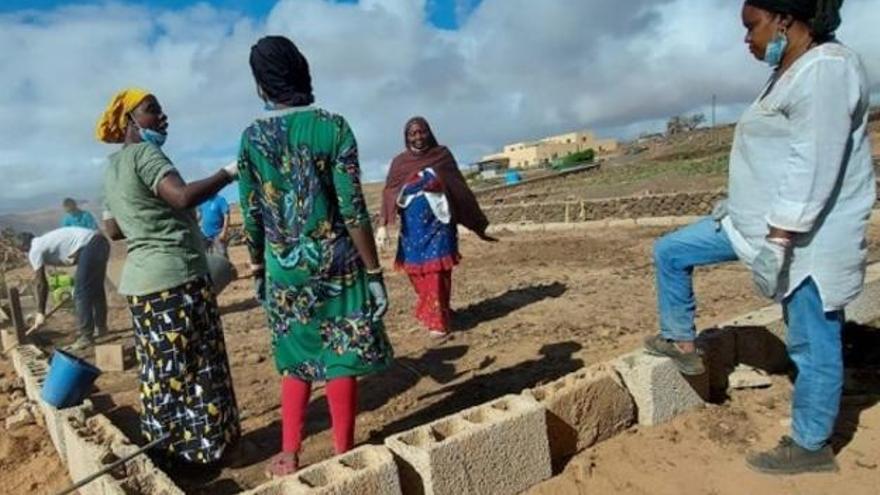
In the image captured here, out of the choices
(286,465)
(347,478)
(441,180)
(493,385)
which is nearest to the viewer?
(347,478)

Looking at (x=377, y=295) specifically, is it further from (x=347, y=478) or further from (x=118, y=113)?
(x=118, y=113)

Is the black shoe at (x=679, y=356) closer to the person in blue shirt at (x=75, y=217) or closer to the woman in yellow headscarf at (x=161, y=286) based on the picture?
the woman in yellow headscarf at (x=161, y=286)

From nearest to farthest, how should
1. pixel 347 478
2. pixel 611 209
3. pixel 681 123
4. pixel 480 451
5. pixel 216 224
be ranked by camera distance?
pixel 347 478
pixel 480 451
pixel 216 224
pixel 611 209
pixel 681 123

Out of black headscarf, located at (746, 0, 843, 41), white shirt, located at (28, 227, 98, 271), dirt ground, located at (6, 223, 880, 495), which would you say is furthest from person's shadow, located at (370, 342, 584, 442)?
white shirt, located at (28, 227, 98, 271)

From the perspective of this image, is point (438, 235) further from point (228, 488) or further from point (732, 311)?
point (228, 488)

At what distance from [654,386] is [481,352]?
1.92 meters

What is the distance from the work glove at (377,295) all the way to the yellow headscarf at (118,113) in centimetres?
140

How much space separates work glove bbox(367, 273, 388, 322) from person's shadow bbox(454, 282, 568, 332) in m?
2.97

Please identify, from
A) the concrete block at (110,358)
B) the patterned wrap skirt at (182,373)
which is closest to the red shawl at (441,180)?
the concrete block at (110,358)

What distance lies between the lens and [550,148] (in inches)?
2940

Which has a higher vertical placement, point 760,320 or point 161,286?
point 161,286

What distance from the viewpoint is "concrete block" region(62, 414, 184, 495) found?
2.53 meters

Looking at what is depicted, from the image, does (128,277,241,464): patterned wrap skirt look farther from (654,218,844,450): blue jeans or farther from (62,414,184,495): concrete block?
(654,218,844,450): blue jeans

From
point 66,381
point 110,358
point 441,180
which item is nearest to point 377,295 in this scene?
point 66,381
